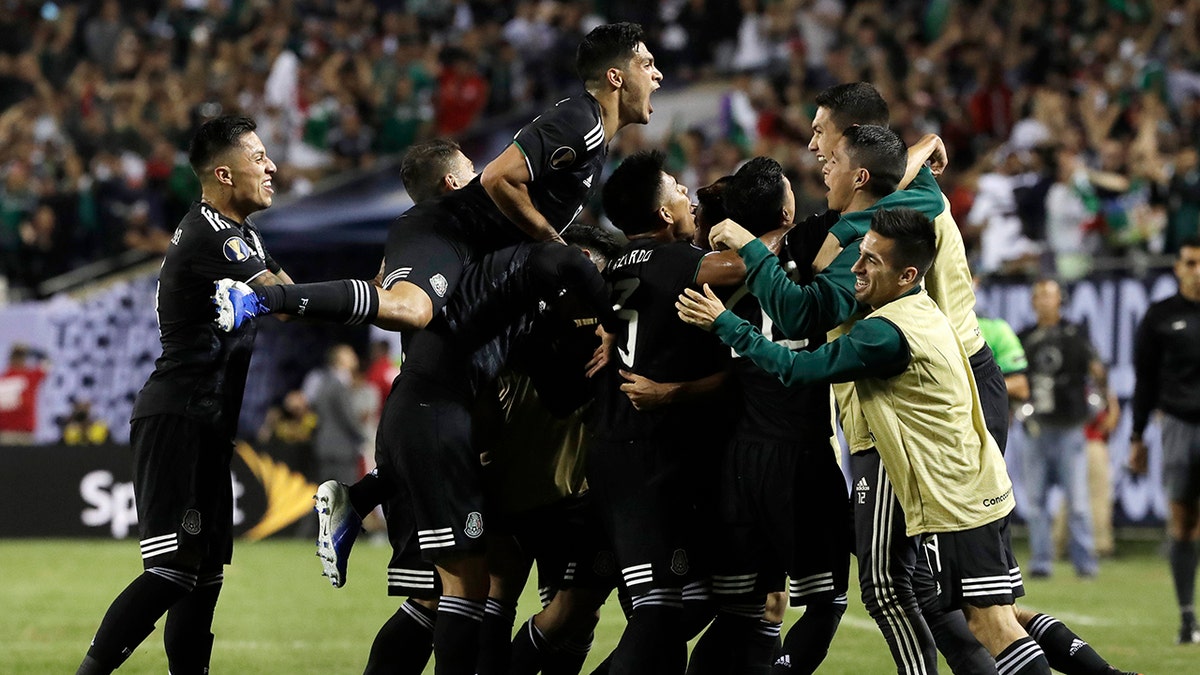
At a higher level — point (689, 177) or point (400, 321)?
point (689, 177)

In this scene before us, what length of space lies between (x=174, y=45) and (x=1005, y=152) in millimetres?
13564

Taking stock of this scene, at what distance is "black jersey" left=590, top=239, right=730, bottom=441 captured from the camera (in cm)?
660

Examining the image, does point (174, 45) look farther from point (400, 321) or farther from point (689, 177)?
point (400, 321)

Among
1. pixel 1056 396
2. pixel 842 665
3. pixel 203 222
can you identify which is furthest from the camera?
pixel 1056 396

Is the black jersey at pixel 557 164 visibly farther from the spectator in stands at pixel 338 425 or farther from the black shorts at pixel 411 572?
the spectator in stands at pixel 338 425

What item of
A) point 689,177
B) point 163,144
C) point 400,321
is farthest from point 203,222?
point 163,144

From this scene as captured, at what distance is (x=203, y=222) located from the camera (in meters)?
6.94

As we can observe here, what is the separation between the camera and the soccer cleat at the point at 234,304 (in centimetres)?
544

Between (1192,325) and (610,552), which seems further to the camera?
(1192,325)

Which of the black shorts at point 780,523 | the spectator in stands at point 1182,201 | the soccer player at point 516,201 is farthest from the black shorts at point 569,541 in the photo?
the spectator in stands at point 1182,201

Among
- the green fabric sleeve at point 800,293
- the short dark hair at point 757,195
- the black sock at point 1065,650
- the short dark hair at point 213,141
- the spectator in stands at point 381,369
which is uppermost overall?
the spectator in stands at point 381,369

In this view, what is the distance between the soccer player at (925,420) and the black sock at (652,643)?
3.37 feet

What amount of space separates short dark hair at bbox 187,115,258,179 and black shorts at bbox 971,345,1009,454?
135 inches

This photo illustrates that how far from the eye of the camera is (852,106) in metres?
6.77
